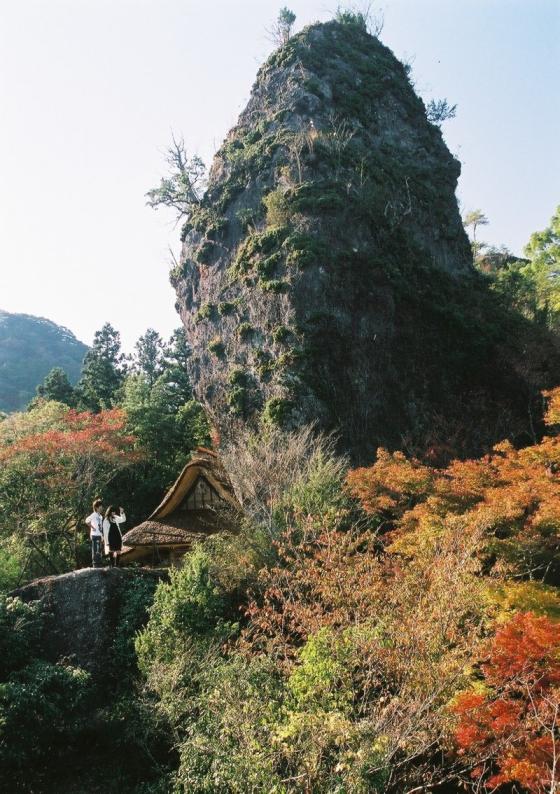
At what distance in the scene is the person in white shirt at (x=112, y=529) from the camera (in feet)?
44.7

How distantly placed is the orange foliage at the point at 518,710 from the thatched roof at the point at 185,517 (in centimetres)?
1113

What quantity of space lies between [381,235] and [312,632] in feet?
64.9

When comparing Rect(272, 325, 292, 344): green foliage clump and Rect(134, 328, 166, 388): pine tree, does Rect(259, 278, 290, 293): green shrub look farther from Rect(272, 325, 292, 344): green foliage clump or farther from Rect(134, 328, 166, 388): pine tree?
Rect(134, 328, 166, 388): pine tree

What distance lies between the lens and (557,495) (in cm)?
1133

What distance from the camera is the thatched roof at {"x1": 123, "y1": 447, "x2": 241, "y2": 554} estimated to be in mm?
19281

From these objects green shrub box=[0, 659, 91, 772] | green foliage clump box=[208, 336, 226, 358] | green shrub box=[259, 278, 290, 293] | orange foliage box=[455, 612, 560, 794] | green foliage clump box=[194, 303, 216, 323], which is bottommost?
green shrub box=[0, 659, 91, 772]

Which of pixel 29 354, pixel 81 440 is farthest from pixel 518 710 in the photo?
pixel 29 354

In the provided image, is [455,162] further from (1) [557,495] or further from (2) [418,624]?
(2) [418,624]

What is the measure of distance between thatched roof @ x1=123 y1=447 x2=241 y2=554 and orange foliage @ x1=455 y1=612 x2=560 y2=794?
11132 mm

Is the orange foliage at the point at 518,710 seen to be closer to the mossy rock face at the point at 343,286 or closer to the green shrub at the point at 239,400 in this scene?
the mossy rock face at the point at 343,286

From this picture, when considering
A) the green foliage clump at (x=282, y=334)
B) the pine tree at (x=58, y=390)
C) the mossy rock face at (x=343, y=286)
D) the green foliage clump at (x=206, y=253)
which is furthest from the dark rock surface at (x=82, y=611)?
the pine tree at (x=58, y=390)

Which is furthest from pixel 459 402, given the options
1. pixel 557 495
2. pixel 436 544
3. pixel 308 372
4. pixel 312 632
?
pixel 312 632

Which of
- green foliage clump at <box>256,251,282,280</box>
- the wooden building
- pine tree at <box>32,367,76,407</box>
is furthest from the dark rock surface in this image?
pine tree at <box>32,367,76,407</box>

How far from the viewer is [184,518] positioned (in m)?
20.3
